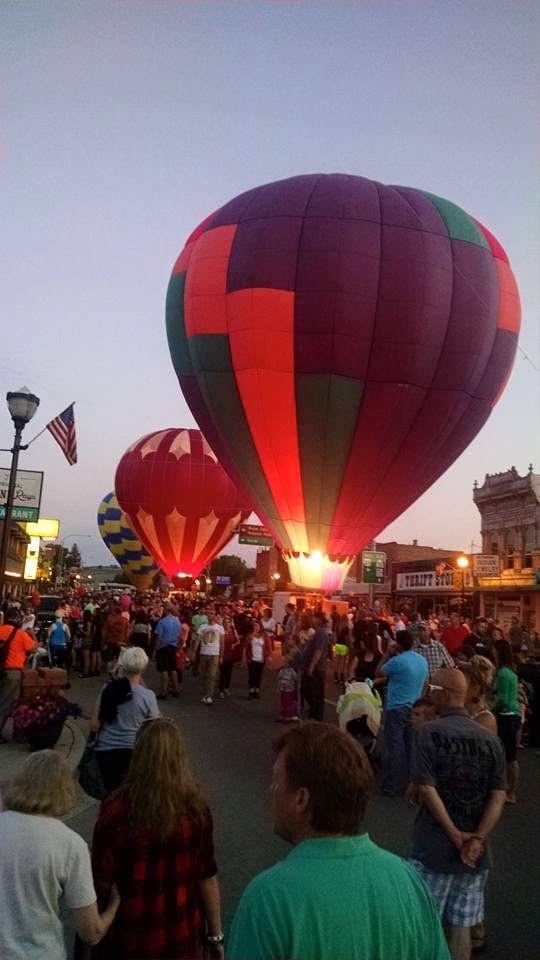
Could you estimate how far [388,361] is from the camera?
1870 centimetres

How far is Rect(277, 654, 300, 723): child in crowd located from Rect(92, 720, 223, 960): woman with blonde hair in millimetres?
8231

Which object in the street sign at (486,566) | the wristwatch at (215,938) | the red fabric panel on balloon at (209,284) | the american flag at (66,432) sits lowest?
the wristwatch at (215,938)

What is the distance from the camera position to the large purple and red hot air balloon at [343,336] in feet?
60.8

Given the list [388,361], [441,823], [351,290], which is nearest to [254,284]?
[351,290]

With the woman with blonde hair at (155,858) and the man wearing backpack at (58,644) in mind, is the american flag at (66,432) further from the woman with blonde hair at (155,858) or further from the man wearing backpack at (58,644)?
the woman with blonde hair at (155,858)

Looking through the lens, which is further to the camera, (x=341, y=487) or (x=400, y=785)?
(x=341, y=487)

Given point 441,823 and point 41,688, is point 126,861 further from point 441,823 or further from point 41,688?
point 41,688

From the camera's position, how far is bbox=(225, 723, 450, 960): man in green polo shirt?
1.64 metres

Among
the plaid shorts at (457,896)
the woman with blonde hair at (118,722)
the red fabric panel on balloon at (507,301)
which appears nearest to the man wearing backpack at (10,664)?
the woman with blonde hair at (118,722)

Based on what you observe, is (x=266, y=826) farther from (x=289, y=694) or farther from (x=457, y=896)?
(x=289, y=694)

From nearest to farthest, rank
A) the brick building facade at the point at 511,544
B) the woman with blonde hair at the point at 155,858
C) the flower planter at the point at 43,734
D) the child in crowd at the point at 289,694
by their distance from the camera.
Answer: the woman with blonde hair at the point at 155,858, the flower planter at the point at 43,734, the child in crowd at the point at 289,694, the brick building facade at the point at 511,544

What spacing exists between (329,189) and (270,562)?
65.6 metres

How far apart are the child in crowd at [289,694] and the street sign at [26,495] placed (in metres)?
8.50

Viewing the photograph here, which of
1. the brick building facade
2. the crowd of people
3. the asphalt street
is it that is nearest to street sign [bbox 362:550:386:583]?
the brick building facade
